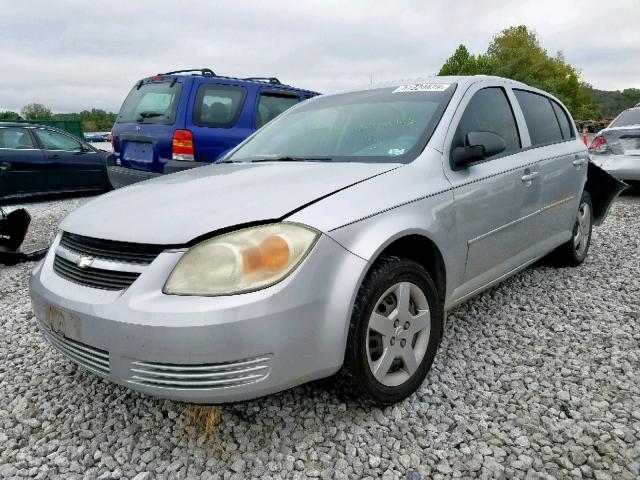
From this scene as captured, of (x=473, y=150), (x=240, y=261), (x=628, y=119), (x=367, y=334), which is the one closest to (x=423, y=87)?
(x=473, y=150)

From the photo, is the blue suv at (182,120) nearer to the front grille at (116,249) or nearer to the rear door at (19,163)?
the rear door at (19,163)

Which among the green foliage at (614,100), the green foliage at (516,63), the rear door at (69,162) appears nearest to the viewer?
the rear door at (69,162)

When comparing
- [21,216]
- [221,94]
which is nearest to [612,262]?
[221,94]

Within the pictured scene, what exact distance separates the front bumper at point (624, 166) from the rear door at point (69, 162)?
8.22m

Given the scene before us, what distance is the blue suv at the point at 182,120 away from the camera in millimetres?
5605

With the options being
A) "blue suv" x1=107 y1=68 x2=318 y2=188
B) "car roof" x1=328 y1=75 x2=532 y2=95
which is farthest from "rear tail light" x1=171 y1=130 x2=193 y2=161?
"car roof" x1=328 y1=75 x2=532 y2=95

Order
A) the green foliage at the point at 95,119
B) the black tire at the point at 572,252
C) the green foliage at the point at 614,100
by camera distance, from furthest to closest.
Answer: the green foliage at the point at 614,100 < the green foliage at the point at 95,119 < the black tire at the point at 572,252

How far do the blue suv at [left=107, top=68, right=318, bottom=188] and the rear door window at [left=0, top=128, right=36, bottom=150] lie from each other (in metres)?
2.93

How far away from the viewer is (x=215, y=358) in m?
1.74

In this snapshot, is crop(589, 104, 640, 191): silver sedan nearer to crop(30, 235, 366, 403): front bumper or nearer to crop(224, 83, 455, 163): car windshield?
crop(224, 83, 455, 163): car windshield

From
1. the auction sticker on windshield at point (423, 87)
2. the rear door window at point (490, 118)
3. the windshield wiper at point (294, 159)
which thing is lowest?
the windshield wiper at point (294, 159)

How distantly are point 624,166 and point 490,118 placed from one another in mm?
5545

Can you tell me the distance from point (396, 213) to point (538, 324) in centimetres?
160

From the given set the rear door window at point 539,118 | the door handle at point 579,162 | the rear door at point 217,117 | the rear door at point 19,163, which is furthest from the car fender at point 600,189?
the rear door at point 19,163
